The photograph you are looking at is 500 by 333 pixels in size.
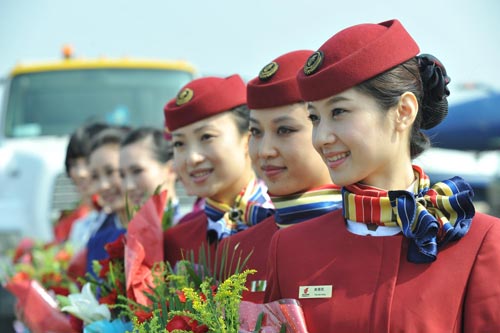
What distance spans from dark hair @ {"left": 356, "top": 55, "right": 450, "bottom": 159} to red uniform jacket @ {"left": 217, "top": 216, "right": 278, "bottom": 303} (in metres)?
0.79

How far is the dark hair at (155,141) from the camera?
5531mm

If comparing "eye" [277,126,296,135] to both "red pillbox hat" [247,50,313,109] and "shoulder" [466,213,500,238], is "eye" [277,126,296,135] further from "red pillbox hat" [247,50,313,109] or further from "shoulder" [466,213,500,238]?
"shoulder" [466,213,500,238]

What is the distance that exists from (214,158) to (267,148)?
63cm

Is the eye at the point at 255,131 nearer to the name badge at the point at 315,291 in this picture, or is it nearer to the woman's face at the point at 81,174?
the name badge at the point at 315,291

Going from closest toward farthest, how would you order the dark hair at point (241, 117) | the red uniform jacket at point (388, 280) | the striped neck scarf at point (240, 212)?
the red uniform jacket at point (388, 280), the striped neck scarf at point (240, 212), the dark hair at point (241, 117)

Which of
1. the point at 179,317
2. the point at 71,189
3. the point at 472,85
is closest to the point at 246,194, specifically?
the point at 179,317

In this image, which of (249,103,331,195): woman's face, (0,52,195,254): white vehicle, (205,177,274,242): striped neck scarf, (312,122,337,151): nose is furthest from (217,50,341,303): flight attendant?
(0,52,195,254): white vehicle

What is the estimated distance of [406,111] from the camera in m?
2.90

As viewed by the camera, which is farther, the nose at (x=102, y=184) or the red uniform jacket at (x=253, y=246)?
the nose at (x=102, y=184)

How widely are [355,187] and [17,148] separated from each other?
8733mm

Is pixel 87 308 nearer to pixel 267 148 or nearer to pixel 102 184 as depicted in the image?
pixel 267 148

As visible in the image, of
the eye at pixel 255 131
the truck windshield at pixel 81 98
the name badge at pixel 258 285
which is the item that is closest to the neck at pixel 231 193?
the eye at pixel 255 131

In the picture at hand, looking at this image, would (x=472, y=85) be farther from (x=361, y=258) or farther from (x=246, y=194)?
(x=361, y=258)

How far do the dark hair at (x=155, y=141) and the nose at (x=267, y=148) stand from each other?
186 centimetres
